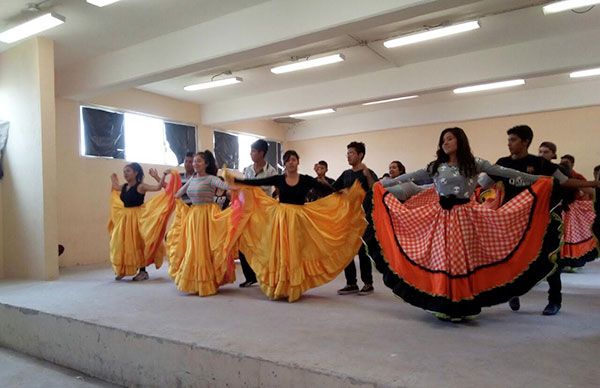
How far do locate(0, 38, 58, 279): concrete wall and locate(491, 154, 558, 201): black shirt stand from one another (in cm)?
519

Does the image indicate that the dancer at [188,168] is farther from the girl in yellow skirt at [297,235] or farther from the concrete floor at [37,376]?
the concrete floor at [37,376]

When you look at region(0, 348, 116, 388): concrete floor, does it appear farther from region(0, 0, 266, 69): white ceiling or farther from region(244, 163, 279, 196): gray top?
region(0, 0, 266, 69): white ceiling

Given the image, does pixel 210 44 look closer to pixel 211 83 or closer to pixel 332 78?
pixel 211 83

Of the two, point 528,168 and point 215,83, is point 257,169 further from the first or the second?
point 215,83

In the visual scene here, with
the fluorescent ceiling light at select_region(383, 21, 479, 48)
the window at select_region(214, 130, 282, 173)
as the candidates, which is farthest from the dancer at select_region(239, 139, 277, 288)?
the window at select_region(214, 130, 282, 173)

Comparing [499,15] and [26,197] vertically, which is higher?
[499,15]

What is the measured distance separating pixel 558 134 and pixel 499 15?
501 centimetres

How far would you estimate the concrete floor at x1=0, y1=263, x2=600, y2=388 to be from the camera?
87.4 inches

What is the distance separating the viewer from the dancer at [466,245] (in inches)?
120

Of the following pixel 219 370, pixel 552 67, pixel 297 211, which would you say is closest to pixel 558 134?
pixel 552 67

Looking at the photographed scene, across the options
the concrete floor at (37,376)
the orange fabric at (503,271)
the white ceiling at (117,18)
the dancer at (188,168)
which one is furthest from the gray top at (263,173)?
the concrete floor at (37,376)

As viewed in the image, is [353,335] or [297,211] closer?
[353,335]

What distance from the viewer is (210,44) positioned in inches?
213

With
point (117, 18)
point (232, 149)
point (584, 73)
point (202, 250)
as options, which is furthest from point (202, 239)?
point (584, 73)
